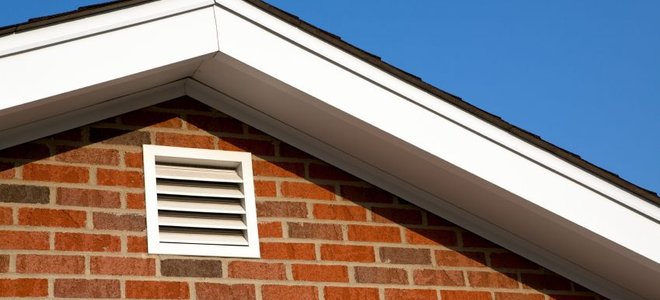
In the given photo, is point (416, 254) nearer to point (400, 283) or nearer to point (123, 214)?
point (400, 283)

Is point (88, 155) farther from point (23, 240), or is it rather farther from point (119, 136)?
point (23, 240)

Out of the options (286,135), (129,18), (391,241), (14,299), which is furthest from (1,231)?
(391,241)

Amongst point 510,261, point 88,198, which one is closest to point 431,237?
point 510,261

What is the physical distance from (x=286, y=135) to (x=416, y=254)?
2.82 feet

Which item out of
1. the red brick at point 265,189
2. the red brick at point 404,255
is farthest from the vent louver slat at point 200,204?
the red brick at point 404,255

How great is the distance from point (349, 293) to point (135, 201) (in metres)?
1.08

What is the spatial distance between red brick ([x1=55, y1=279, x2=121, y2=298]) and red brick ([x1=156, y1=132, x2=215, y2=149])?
2.53ft

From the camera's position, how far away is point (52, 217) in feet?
17.2

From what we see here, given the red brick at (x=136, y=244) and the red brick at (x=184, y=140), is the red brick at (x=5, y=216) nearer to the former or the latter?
the red brick at (x=136, y=244)

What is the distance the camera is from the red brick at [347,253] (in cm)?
569

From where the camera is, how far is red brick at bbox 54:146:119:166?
213 inches

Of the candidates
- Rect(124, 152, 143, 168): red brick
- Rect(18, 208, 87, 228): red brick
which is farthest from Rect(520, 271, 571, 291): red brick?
Rect(18, 208, 87, 228): red brick

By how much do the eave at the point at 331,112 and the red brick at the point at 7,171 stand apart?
0.32 feet

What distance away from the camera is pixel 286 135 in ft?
19.4
